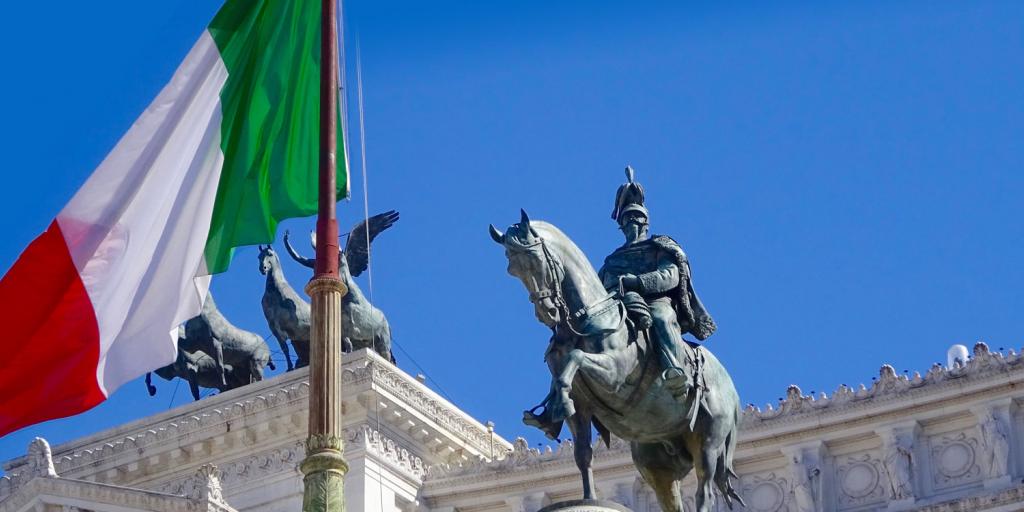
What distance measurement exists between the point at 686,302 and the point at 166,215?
574cm

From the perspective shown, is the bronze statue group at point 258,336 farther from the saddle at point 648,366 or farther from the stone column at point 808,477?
the saddle at point 648,366

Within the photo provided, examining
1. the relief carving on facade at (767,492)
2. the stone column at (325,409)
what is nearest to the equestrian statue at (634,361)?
the stone column at (325,409)

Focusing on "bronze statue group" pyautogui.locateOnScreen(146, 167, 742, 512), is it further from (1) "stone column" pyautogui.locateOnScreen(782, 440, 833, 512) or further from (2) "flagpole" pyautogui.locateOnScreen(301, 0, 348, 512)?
(1) "stone column" pyautogui.locateOnScreen(782, 440, 833, 512)

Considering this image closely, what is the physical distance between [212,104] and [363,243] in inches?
Answer: 1333

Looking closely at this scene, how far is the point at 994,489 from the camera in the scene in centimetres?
4203

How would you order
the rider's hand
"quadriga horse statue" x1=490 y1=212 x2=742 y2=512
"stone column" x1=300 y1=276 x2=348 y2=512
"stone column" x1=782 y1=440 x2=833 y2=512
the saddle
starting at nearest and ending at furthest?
"stone column" x1=300 y1=276 x2=348 y2=512
"quadriga horse statue" x1=490 y1=212 x2=742 y2=512
the saddle
the rider's hand
"stone column" x1=782 y1=440 x2=833 y2=512

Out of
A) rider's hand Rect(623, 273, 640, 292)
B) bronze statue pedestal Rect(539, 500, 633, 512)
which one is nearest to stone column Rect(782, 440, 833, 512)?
rider's hand Rect(623, 273, 640, 292)

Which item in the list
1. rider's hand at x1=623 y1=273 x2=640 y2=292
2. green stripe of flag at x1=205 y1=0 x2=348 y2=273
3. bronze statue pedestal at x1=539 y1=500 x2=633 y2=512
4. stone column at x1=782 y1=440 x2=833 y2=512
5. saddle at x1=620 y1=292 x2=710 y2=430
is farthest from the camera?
stone column at x1=782 y1=440 x2=833 y2=512

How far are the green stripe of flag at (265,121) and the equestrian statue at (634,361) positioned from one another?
100 inches

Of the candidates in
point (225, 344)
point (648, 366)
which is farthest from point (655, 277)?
point (225, 344)

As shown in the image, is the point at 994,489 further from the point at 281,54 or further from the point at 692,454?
the point at 281,54

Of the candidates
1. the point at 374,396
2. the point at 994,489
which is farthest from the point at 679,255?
the point at 374,396

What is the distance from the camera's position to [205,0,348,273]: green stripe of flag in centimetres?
1839

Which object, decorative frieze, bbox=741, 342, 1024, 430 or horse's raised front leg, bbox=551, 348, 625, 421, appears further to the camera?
decorative frieze, bbox=741, 342, 1024, 430
